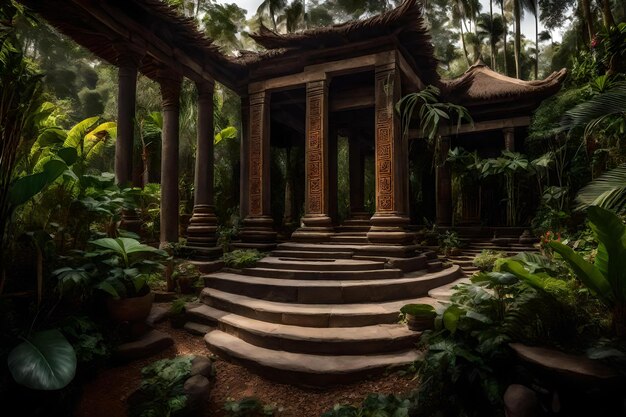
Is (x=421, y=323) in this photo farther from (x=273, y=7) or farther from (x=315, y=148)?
(x=273, y=7)

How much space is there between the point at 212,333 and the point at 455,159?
877 centimetres

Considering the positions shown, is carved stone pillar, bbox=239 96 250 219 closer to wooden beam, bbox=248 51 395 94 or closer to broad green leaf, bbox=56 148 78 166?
wooden beam, bbox=248 51 395 94

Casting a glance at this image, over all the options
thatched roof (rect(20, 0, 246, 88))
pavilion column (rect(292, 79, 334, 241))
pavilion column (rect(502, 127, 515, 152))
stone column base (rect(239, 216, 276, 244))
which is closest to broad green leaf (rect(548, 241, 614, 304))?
pavilion column (rect(292, 79, 334, 241))

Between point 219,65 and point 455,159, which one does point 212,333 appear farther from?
point 455,159

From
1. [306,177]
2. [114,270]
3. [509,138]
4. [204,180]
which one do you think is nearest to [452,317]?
[114,270]

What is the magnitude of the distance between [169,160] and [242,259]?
274 cm

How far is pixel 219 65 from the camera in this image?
7.80 m

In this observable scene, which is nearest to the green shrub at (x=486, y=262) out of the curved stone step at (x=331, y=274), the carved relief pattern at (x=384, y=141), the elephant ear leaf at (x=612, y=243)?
the carved relief pattern at (x=384, y=141)

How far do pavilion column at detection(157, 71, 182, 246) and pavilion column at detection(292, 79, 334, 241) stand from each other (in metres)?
2.60

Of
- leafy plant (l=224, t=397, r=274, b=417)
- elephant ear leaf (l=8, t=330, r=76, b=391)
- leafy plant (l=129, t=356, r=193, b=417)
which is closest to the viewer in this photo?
elephant ear leaf (l=8, t=330, r=76, b=391)

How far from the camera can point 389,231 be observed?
6145mm

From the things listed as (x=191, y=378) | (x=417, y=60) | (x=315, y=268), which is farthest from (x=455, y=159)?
(x=191, y=378)

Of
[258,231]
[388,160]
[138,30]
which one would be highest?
[138,30]

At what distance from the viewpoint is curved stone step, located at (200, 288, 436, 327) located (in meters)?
3.90
